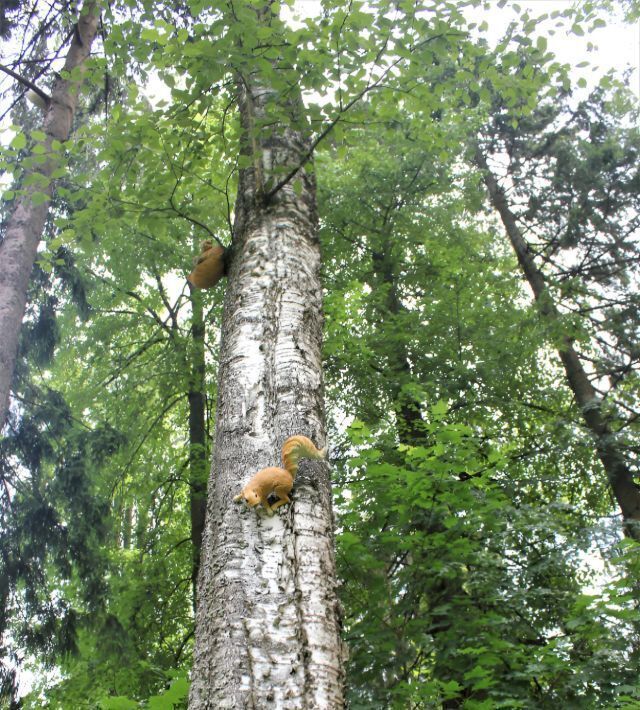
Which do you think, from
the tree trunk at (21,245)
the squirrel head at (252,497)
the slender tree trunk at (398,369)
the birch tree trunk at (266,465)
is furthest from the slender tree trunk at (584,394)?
the tree trunk at (21,245)

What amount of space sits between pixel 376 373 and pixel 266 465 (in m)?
6.92

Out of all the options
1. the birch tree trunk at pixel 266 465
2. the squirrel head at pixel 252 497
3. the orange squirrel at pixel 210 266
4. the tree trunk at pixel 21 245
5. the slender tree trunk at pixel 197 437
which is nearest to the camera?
the birch tree trunk at pixel 266 465

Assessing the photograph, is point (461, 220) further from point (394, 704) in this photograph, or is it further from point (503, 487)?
point (394, 704)

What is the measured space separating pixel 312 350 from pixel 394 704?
115 inches

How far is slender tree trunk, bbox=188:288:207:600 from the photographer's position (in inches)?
299

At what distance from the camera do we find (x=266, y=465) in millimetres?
1768

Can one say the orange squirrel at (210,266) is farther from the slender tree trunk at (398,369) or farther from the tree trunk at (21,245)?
the slender tree trunk at (398,369)

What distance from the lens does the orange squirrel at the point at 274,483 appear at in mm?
1652

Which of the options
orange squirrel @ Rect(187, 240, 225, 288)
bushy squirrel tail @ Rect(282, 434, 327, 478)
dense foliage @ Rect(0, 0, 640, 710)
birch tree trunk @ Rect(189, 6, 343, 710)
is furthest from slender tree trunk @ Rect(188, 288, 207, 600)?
bushy squirrel tail @ Rect(282, 434, 327, 478)

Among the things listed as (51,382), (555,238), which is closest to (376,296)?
(555,238)

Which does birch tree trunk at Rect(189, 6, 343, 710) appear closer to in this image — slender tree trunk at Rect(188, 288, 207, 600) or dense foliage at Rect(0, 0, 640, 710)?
dense foliage at Rect(0, 0, 640, 710)

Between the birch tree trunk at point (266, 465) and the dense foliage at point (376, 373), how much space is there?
0.44 m

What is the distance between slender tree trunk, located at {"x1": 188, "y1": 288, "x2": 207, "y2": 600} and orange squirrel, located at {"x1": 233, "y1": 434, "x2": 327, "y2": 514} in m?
5.83

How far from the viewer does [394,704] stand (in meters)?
3.91
